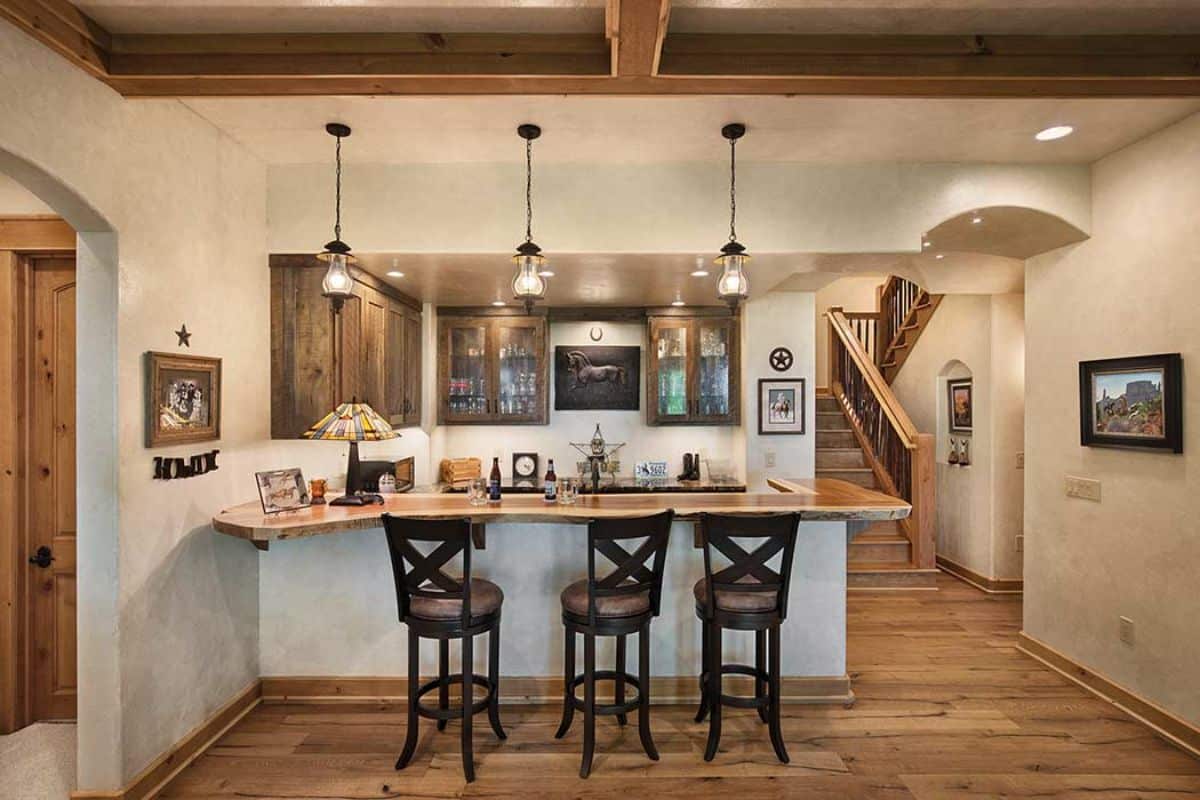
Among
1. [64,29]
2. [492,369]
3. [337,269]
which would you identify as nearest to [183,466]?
[337,269]

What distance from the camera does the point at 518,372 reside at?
16.8 feet

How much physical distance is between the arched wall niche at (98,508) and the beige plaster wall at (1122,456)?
15.8 ft

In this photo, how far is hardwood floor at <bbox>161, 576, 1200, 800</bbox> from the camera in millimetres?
2457

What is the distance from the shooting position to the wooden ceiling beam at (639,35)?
1.83 meters

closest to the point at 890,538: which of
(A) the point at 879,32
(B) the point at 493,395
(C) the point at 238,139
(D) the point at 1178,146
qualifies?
(D) the point at 1178,146

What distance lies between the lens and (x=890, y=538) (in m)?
5.33

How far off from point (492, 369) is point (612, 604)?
2.98 meters

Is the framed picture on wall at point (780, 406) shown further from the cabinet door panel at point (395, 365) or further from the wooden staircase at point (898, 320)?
the cabinet door panel at point (395, 365)

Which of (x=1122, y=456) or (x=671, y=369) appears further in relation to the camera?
(x=671, y=369)

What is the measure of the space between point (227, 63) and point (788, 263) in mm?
2921

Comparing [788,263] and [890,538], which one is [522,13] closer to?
[788,263]

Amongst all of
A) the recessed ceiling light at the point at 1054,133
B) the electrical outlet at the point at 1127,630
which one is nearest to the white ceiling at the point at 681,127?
the recessed ceiling light at the point at 1054,133

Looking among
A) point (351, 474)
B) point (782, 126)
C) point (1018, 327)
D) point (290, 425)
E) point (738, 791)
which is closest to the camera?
point (738, 791)

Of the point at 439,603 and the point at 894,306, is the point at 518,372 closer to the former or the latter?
the point at 439,603
